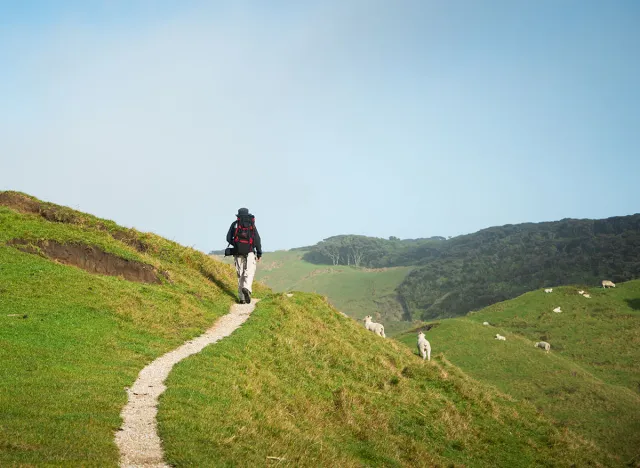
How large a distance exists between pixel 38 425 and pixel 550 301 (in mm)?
64954

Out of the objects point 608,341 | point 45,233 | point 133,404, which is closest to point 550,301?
point 608,341

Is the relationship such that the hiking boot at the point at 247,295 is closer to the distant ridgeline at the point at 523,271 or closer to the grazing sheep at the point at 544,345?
the grazing sheep at the point at 544,345

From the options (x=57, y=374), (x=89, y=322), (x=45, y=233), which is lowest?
(x=57, y=374)

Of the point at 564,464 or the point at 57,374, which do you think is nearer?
the point at 57,374

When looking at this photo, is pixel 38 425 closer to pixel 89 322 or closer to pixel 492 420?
pixel 89 322

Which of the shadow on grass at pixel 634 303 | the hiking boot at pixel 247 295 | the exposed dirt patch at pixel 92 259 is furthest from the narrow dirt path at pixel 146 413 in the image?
the shadow on grass at pixel 634 303

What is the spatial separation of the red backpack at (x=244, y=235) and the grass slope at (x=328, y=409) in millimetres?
3102

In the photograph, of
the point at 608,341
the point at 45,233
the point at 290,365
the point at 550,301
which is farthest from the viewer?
the point at 550,301

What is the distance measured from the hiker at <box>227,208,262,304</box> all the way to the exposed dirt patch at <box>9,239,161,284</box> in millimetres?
4175

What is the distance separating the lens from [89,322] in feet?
58.7

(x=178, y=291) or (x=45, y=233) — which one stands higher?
(x=45, y=233)

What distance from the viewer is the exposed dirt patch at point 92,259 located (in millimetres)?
24734

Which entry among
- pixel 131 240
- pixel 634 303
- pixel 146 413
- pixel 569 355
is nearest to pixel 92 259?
pixel 131 240

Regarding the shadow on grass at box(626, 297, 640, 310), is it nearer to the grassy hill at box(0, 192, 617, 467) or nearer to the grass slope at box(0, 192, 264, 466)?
the grassy hill at box(0, 192, 617, 467)
